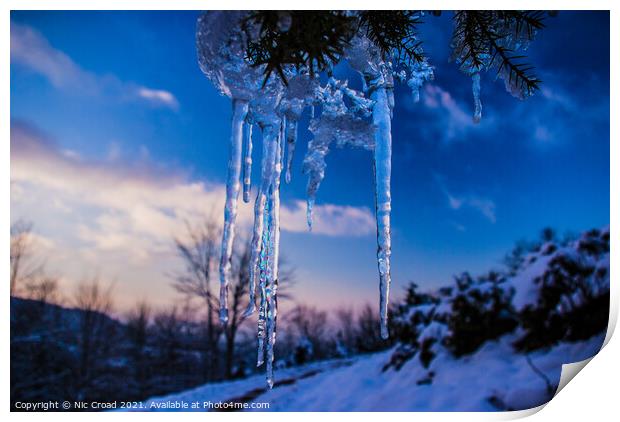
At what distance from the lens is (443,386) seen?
2.96 m

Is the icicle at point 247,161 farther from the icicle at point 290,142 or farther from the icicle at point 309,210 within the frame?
the icicle at point 309,210

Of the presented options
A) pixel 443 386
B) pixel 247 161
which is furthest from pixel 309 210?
pixel 443 386

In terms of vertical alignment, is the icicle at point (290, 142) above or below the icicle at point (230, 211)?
above

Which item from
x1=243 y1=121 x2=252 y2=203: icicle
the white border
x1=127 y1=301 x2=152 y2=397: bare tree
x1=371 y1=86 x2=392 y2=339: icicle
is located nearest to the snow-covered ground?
the white border

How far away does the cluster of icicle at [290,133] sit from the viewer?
3.88 feet

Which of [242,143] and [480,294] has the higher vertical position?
[242,143]

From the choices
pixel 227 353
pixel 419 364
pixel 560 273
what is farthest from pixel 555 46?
pixel 227 353

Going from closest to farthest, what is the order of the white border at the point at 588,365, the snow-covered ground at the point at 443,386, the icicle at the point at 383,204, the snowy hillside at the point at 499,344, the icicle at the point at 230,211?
the icicle at the point at 230,211, the icicle at the point at 383,204, the white border at the point at 588,365, the snow-covered ground at the point at 443,386, the snowy hillside at the point at 499,344

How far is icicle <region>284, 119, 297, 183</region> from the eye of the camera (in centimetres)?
145

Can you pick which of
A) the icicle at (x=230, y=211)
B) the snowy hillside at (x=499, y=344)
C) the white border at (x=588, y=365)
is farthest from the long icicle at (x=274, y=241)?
the snowy hillside at (x=499, y=344)

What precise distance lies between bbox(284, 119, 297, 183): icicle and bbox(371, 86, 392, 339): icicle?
314 mm
